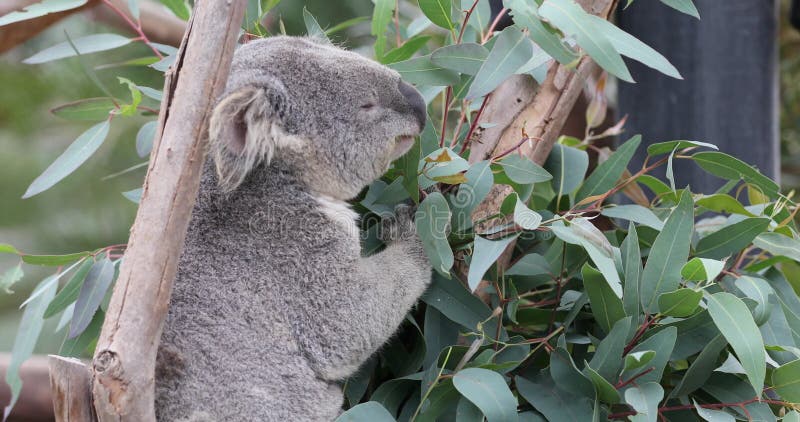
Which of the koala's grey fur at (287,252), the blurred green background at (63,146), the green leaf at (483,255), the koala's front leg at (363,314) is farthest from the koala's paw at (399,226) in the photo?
the blurred green background at (63,146)

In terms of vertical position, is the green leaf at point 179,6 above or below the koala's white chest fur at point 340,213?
above

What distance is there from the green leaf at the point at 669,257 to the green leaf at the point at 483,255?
307 millimetres

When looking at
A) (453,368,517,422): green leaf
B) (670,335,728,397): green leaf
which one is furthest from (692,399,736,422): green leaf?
(453,368,517,422): green leaf

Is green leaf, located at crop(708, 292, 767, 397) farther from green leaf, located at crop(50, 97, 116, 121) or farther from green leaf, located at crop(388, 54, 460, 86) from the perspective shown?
green leaf, located at crop(50, 97, 116, 121)

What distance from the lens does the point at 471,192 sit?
185cm

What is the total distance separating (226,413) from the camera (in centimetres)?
170

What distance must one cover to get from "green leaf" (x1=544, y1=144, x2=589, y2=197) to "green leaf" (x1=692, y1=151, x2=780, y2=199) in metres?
0.30

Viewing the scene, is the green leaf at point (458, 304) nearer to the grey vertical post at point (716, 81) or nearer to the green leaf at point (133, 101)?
the green leaf at point (133, 101)

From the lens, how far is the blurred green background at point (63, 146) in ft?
18.7

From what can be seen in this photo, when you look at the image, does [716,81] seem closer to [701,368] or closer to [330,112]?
[701,368]

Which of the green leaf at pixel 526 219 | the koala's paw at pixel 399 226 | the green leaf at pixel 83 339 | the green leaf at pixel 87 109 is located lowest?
the green leaf at pixel 83 339

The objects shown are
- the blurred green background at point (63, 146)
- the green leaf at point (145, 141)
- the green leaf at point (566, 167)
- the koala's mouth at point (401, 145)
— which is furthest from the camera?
the blurred green background at point (63, 146)

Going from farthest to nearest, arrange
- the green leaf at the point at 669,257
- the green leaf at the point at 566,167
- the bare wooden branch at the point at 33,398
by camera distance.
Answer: the bare wooden branch at the point at 33,398 < the green leaf at the point at 566,167 < the green leaf at the point at 669,257

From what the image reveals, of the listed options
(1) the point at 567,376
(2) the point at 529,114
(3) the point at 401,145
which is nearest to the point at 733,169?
(2) the point at 529,114
